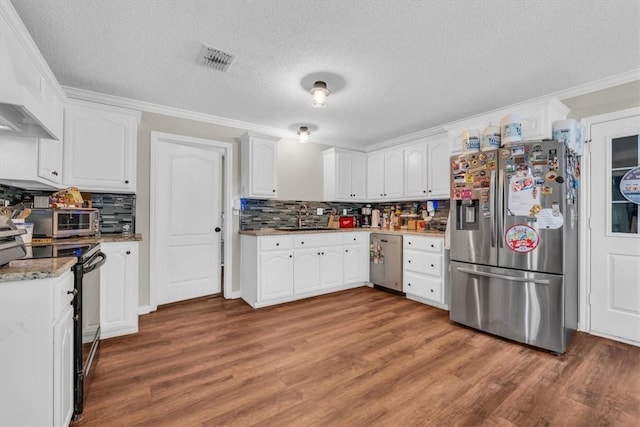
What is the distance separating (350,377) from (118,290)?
213 centimetres

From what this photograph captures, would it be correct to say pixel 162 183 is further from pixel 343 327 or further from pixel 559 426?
pixel 559 426

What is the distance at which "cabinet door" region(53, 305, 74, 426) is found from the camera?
1.24 meters

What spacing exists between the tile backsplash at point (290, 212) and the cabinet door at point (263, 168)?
30 centimetres

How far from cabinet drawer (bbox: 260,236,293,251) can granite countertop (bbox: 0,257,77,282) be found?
1.99 meters

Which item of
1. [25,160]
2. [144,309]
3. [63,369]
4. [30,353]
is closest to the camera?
[30,353]

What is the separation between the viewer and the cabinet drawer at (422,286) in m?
3.30

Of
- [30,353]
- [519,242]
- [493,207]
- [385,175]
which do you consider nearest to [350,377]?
[30,353]

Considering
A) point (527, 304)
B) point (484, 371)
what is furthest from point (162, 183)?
point (527, 304)

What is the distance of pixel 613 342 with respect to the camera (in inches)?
96.5

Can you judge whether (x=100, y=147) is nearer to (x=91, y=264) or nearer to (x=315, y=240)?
(x=91, y=264)

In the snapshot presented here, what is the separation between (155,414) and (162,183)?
2.57 m

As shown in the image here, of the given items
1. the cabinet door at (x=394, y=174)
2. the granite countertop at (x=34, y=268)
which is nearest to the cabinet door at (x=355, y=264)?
the cabinet door at (x=394, y=174)

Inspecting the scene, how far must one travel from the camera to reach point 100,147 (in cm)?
268

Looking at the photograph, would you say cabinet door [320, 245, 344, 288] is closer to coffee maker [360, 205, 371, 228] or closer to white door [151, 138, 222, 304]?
coffee maker [360, 205, 371, 228]
